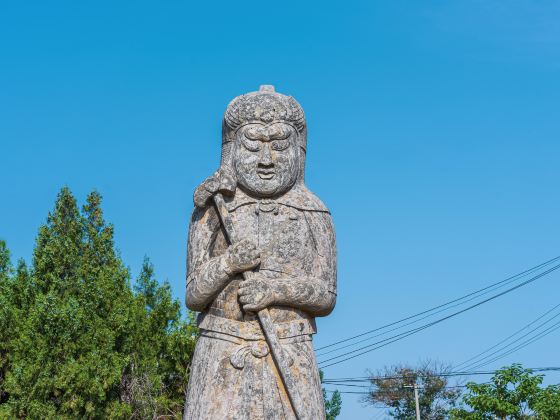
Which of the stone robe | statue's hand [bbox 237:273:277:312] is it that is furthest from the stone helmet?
statue's hand [bbox 237:273:277:312]

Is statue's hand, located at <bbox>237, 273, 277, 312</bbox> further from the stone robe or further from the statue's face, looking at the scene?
the statue's face

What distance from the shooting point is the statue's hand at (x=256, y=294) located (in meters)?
8.64

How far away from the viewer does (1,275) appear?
25688 mm

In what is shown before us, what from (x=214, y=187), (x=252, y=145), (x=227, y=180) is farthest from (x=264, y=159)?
(x=214, y=187)

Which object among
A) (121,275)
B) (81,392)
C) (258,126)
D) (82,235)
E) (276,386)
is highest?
(82,235)

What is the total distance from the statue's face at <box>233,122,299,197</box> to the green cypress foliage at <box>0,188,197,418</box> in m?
13.8

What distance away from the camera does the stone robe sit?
8.62 m

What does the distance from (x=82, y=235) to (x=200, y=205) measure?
59.0 ft

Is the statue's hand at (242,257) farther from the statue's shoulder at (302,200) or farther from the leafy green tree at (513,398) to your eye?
the leafy green tree at (513,398)

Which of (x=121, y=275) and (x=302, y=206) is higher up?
(x=121, y=275)

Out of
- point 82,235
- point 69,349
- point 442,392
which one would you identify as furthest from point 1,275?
point 442,392

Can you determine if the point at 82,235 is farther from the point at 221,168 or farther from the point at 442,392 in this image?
the point at 442,392

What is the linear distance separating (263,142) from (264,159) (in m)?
0.20

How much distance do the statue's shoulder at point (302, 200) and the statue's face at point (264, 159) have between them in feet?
0.29
